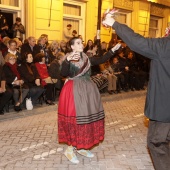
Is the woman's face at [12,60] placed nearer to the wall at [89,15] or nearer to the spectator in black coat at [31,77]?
the spectator in black coat at [31,77]

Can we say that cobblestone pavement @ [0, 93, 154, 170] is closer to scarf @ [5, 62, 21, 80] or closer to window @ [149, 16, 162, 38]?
scarf @ [5, 62, 21, 80]

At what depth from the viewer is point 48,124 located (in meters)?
6.23

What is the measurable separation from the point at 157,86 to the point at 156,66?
230 mm

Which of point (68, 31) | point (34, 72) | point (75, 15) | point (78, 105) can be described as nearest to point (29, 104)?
point (34, 72)

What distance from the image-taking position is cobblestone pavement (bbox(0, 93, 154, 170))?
4148 millimetres

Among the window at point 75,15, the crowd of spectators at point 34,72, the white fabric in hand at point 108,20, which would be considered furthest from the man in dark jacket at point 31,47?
the white fabric in hand at point 108,20

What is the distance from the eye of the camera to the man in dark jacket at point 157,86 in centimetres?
293

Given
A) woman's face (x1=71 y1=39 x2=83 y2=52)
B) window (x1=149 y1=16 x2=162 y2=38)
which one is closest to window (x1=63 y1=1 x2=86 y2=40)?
window (x1=149 y1=16 x2=162 y2=38)

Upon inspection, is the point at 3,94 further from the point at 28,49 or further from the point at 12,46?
the point at 28,49

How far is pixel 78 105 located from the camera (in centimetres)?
397

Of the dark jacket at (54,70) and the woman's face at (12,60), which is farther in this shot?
the dark jacket at (54,70)

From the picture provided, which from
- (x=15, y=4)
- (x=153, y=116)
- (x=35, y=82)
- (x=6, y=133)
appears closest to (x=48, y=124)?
(x=6, y=133)

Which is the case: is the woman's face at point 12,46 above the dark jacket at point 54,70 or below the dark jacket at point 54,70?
above

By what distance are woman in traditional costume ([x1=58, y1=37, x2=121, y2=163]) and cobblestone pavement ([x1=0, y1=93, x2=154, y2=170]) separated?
38 cm
